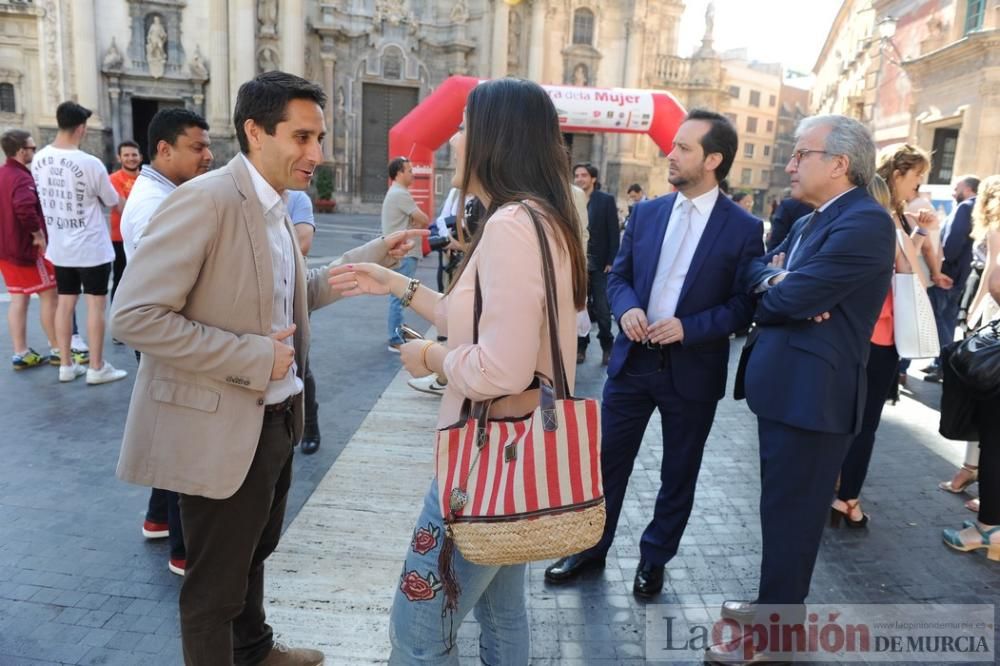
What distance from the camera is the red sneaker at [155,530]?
3514 millimetres

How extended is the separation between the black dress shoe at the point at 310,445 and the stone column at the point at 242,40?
20.5 m

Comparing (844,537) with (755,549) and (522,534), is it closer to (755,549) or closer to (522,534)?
(755,549)

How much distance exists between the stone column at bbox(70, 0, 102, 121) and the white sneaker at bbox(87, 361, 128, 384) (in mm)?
18986

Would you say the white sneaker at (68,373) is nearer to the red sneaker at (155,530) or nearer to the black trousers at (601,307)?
the red sneaker at (155,530)

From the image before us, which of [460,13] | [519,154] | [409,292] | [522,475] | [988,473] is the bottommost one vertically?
[988,473]

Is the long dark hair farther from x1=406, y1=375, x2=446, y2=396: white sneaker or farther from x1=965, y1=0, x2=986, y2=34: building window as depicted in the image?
x1=965, y1=0, x2=986, y2=34: building window

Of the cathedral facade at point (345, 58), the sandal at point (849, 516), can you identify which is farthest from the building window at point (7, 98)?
the sandal at point (849, 516)

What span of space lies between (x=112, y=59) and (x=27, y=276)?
65.0ft

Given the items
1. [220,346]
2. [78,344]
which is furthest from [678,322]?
[78,344]

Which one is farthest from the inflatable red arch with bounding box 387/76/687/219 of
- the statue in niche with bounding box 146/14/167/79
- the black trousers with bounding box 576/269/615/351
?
the statue in niche with bounding box 146/14/167/79

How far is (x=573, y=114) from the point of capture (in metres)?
14.6

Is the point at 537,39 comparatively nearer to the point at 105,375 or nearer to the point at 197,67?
the point at 197,67

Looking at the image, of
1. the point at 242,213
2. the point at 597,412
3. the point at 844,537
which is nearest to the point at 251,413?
the point at 242,213

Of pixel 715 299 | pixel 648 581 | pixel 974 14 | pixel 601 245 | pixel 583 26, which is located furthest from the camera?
pixel 583 26
